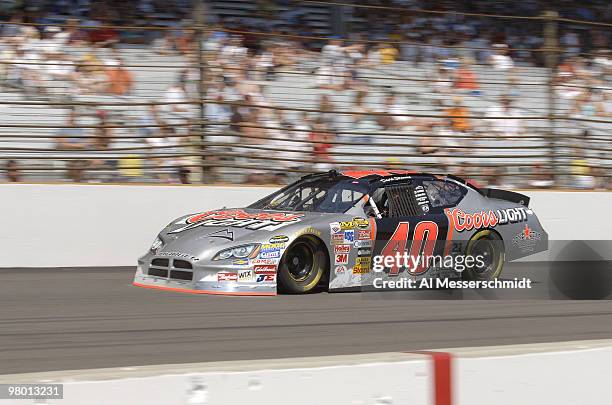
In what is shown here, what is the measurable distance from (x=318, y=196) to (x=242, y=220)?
892 millimetres

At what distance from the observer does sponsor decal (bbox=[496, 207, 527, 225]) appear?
10242 mm

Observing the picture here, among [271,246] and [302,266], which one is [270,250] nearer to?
[271,246]

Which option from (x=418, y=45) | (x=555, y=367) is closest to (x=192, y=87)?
(x=418, y=45)

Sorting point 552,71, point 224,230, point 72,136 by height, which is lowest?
point 224,230

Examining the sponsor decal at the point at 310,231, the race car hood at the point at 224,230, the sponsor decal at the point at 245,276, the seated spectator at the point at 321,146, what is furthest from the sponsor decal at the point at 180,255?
the seated spectator at the point at 321,146

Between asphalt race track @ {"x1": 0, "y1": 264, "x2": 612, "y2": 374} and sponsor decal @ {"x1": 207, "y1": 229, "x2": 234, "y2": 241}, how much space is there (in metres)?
0.55

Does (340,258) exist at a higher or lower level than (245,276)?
higher

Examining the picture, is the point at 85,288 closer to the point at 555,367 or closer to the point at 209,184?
the point at 209,184

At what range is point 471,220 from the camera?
10.0 m

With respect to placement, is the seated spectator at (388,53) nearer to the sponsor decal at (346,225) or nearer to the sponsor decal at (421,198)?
the sponsor decal at (421,198)

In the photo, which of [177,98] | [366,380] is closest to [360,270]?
[177,98]

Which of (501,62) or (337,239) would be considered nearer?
(337,239)

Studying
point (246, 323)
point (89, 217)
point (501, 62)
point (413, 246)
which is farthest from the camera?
point (501, 62)

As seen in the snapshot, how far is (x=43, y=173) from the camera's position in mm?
11953
